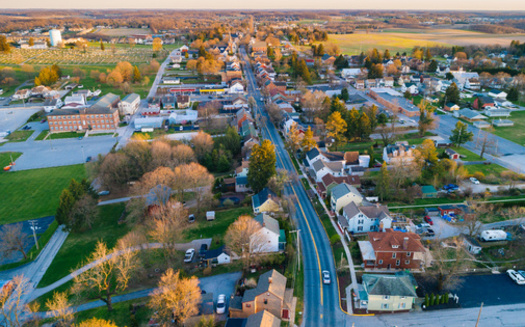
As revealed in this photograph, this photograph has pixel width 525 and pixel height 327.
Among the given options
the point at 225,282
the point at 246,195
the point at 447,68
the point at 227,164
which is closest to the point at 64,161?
the point at 227,164

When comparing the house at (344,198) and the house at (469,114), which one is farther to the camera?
the house at (469,114)

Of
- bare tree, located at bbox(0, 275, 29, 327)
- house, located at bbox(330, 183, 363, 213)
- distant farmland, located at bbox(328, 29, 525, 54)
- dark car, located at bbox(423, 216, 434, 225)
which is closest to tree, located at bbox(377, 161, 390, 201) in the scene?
house, located at bbox(330, 183, 363, 213)

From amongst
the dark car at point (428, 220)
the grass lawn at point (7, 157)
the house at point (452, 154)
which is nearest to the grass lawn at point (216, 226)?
the dark car at point (428, 220)

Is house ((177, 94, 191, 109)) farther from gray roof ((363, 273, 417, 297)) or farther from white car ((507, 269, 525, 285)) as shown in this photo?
white car ((507, 269, 525, 285))

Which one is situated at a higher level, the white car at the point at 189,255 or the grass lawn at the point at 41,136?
the white car at the point at 189,255

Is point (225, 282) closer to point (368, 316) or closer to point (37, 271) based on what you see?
point (368, 316)

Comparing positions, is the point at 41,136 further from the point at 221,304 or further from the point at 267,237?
the point at 221,304

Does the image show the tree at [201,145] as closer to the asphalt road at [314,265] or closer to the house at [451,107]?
the asphalt road at [314,265]
